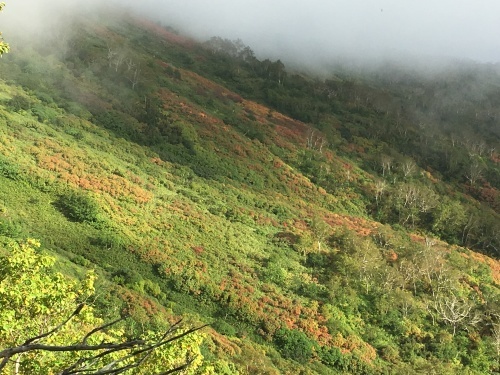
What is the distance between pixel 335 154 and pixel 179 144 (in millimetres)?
23885

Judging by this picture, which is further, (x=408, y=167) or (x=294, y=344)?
(x=408, y=167)

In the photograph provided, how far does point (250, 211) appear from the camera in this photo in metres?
42.2

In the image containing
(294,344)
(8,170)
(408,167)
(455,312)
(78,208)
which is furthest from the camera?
(408,167)

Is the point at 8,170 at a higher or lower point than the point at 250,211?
higher

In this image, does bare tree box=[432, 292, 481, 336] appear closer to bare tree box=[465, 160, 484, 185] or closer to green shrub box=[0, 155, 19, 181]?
green shrub box=[0, 155, 19, 181]

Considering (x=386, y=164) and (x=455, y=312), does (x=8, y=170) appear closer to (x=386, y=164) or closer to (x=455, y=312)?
(x=455, y=312)

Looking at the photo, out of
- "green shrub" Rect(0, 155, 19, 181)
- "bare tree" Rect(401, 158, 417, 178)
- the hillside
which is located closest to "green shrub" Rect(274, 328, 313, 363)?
the hillside

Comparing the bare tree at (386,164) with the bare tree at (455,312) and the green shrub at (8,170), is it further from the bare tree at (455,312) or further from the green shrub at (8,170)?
the green shrub at (8,170)

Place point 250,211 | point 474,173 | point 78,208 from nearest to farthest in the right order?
1. point 78,208
2. point 250,211
3. point 474,173

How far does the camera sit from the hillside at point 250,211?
27406 millimetres

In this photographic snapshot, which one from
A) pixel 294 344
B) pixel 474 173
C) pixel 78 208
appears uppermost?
pixel 474 173

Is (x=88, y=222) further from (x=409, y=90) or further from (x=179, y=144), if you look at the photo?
(x=409, y=90)

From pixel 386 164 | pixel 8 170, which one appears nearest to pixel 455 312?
pixel 386 164

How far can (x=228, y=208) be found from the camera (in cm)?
4109
